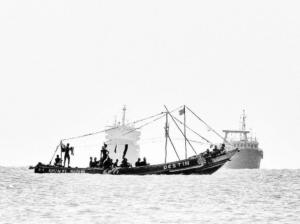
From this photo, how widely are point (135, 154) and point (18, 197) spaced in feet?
392

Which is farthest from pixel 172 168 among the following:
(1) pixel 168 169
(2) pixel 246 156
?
(2) pixel 246 156

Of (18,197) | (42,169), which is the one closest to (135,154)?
(42,169)

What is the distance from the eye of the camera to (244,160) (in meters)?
109

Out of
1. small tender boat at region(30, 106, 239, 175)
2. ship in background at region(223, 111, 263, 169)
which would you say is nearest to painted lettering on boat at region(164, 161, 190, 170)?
small tender boat at region(30, 106, 239, 175)

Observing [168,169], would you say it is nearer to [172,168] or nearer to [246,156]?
[172,168]

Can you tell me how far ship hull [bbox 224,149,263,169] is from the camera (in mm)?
108312

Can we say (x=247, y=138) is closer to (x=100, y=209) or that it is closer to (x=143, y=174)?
(x=143, y=174)

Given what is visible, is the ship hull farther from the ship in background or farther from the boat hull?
the boat hull

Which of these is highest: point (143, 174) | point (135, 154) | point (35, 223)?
point (135, 154)

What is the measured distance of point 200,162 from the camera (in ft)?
136

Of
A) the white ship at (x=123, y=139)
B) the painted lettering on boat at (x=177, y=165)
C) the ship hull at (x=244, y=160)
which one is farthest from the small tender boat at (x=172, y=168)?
the white ship at (x=123, y=139)

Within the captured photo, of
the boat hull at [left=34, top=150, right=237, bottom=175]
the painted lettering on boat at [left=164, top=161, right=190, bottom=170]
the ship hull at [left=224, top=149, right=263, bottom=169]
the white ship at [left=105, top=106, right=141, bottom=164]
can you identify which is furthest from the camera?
the white ship at [left=105, top=106, right=141, bottom=164]

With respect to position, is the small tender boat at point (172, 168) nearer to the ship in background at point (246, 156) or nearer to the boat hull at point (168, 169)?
the boat hull at point (168, 169)

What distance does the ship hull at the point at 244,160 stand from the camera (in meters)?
108
